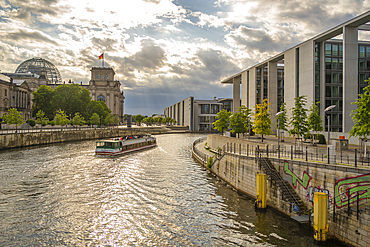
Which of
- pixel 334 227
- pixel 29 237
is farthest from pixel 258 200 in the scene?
pixel 29 237

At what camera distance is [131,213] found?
16719 millimetres

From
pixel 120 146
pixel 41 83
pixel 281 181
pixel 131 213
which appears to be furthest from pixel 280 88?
pixel 41 83

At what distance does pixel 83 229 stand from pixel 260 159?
13.9 metres

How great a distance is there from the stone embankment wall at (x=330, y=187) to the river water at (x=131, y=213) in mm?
1371

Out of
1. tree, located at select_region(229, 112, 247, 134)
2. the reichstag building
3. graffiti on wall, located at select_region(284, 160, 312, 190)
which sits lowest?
graffiti on wall, located at select_region(284, 160, 312, 190)

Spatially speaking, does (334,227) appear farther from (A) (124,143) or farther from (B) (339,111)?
(A) (124,143)

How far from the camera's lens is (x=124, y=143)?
4659 cm

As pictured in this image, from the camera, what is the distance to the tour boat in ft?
135

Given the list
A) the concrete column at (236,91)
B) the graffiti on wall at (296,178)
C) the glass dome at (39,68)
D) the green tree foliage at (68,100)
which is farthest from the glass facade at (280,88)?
the glass dome at (39,68)

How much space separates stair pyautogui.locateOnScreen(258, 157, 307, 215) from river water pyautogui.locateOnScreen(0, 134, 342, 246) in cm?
126

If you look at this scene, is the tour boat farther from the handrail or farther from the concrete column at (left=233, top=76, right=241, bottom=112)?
the concrete column at (left=233, top=76, right=241, bottom=112)

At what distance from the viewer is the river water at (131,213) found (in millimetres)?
13266

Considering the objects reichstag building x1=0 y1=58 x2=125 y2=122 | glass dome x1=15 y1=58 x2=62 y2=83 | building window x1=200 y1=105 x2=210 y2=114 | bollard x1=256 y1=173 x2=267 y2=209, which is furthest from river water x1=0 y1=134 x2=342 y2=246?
glass dome x1=15 y1=58 x2=62 y2=83

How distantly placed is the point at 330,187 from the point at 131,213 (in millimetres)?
13444
